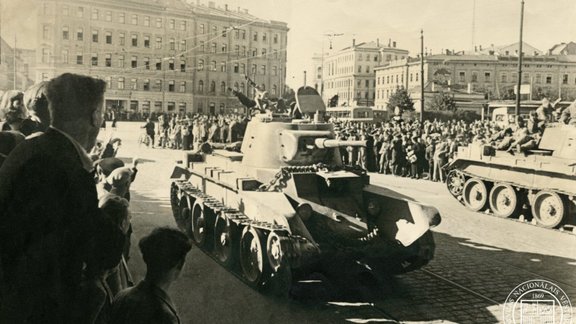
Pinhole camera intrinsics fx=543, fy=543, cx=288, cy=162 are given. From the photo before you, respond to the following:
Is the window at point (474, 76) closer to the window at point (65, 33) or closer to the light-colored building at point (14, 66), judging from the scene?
the window at point (65, 33)

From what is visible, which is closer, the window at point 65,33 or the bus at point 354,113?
the window at point 65,33

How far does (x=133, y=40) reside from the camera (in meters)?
6.88

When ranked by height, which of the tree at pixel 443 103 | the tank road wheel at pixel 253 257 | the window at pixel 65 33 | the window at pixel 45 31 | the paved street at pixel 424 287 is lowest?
the paved street at pixel 424 287

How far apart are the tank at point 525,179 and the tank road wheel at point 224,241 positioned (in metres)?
8.14

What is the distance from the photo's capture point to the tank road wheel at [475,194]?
589 inches

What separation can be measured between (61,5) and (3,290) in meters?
4.11

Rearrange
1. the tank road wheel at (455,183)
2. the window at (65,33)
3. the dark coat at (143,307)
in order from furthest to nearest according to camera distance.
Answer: the tank road wheel at (455,183), the window at (65,33), the dark coat at (143,307)

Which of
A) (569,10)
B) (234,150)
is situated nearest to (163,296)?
(569,10)

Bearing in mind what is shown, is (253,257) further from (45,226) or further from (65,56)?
(45,226)

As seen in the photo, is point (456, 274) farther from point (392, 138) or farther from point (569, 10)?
point (392, 138)

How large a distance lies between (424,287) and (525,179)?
23.1 ft

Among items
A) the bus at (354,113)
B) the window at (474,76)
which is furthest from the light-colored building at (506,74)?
the bus at (354,113)

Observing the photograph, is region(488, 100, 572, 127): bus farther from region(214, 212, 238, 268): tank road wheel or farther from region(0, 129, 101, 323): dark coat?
region(0, 129, 101, 323): dark coat

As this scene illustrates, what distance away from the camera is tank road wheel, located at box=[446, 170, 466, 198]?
16.1 meters
